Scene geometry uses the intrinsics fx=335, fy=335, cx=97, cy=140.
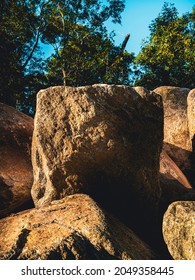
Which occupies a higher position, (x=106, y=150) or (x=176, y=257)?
(x=106, y=150)

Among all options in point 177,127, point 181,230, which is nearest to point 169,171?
point 177,127

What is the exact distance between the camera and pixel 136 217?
694 centimetres

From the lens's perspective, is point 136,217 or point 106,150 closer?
point 106,150

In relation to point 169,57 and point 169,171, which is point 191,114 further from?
point 169,57

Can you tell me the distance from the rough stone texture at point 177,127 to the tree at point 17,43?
29.1 feet

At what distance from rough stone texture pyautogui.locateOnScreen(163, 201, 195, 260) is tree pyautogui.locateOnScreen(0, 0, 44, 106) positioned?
48.9 ft

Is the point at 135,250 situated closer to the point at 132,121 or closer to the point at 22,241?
the point at 22,241

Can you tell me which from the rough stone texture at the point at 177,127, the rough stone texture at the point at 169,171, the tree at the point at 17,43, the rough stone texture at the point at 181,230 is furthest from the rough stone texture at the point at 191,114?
the tree at the point at 17,43

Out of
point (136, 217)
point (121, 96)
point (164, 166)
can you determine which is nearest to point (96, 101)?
point (121, 96)

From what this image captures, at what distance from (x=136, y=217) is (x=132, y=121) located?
6.52ft

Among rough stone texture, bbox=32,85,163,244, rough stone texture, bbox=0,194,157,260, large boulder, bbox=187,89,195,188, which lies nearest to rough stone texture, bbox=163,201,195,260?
rough stone texture, bbox=0,194,157,260

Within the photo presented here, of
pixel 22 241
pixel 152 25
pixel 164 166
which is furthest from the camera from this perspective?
pixel 152 25

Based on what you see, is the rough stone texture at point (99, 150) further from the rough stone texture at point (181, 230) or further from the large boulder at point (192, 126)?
the large boulder at point (192, 126)

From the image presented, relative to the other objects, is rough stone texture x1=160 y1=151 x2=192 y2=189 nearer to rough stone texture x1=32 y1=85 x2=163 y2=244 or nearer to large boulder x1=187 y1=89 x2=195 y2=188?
large boulder x1=187 y1=89 x2=195 y2=188
